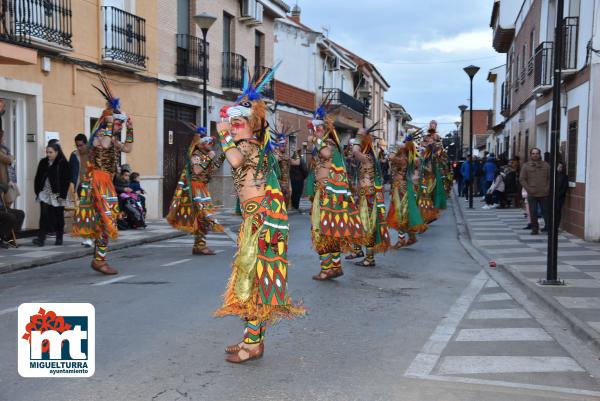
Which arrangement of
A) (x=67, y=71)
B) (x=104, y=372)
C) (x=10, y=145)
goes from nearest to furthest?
(x=104, y=372) < (x=10, y=145) < (x=67, y=71)

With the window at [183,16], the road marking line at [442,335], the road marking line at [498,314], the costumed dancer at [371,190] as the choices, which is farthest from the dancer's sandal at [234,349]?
the window at [183,16]

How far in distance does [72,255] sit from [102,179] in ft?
8.98

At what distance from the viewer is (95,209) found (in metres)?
8.39

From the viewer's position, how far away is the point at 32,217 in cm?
1327

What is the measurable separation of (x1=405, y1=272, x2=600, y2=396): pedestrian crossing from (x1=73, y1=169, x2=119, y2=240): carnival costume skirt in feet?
14.7

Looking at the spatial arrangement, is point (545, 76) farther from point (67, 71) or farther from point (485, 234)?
point (67, 71)

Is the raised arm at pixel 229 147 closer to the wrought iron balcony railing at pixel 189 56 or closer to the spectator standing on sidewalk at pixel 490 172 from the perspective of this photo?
the wrought iron balcony railing at pixel 189 56

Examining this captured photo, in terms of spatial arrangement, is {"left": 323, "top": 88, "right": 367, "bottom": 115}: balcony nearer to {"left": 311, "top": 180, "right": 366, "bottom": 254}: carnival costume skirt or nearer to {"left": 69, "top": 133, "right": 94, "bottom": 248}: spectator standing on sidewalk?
{"left": 69, "top": 133, "right": 94, "bottom": 248}: spectator standing on sidewalk

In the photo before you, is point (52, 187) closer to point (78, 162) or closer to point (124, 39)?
A: point (78, 162)

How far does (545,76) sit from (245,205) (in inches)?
576

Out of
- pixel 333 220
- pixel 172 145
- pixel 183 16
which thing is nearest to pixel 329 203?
pixel 333 220

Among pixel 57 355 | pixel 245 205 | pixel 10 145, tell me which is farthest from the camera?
pixel 10 145

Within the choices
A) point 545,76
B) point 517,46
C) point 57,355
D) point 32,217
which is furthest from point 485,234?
point 517,46

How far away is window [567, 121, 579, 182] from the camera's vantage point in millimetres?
13945
